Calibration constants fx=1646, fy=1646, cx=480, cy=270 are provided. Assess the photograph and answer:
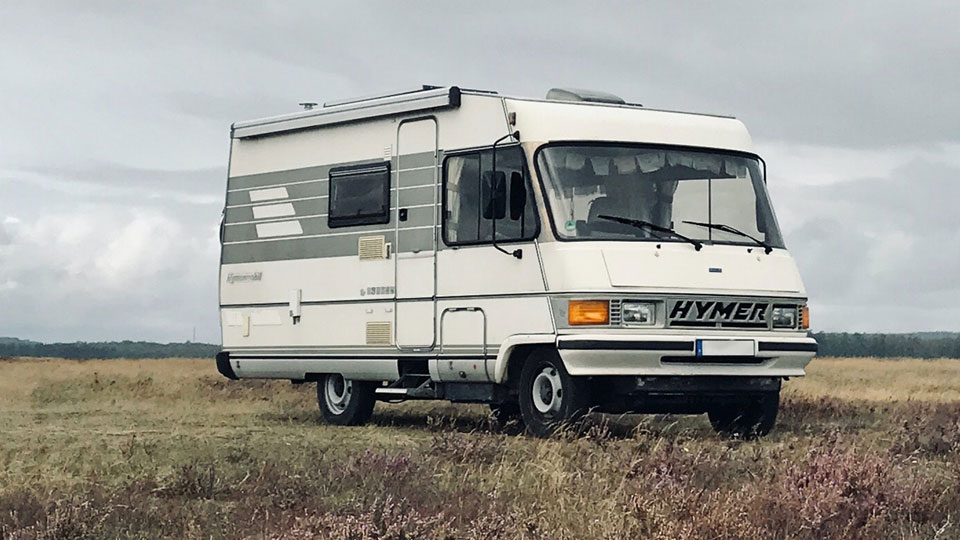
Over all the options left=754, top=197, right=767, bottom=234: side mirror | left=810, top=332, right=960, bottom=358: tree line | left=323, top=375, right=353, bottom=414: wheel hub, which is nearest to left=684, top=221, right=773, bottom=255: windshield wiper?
left=754, top=197, right=767, bottom=234: side mirror

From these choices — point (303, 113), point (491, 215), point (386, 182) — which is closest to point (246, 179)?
point (303, 113)

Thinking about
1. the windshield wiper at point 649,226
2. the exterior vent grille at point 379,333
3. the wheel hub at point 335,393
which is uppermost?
the windshield wiper at point 649,226

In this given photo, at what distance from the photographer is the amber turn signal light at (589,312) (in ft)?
45.9

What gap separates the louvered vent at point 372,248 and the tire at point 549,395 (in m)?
2.31

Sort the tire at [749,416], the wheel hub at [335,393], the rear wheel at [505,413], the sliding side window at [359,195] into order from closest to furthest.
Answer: the tire at [749,416] < the sliding side window at [359,195] < the rear wheel at [505,413] < the wheel hub at [335,393]

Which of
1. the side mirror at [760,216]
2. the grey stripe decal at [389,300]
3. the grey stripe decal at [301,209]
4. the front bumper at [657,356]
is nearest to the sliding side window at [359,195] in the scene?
the grey stripe decal at [301,209]

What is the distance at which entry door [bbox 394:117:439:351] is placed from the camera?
15.9 metres

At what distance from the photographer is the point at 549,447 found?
39.9 ft

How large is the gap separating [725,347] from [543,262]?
5.81 feet

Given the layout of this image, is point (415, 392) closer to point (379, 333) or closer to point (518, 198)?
point (379, 333)

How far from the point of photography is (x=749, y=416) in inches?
624

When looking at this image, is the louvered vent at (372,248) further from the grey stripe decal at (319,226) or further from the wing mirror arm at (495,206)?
the wing mirror arm at (495,206)

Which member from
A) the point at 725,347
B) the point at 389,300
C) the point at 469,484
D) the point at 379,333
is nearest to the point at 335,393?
the point at 379,333

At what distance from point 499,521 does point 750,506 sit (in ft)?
4.65
